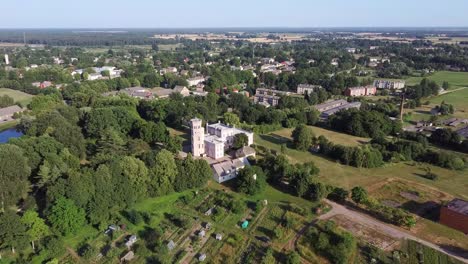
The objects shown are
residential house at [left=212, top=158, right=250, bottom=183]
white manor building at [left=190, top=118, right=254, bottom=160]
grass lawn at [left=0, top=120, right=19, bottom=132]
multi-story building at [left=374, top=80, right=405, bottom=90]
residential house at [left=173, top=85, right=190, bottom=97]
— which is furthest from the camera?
multi-story building at [left=374, top=80, right=405, bottom=90]

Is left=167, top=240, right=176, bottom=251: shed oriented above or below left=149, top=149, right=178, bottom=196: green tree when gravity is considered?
below

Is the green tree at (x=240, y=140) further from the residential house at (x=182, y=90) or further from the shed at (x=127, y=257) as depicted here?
the residential house at (x=182, y=90)

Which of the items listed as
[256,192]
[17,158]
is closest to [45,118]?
[17,158]

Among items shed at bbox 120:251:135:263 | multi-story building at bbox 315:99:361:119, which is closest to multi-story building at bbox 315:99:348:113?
multi-story building at bbox 315:99:361:119

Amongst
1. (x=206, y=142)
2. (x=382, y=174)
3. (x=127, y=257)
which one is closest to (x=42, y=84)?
(x=206, y=142)

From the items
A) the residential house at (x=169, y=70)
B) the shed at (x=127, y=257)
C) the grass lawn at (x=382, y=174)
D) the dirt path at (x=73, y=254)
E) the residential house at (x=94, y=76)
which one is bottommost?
the dirt path at (x=73, y=254)

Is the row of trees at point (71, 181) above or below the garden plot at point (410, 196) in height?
above

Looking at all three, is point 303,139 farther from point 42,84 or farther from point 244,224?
point 42,84

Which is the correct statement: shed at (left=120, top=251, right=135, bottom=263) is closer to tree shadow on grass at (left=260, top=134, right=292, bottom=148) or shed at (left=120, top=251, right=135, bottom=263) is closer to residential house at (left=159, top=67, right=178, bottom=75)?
tree shadow on grass at (left=260, top=134, right=292, bottom=148)

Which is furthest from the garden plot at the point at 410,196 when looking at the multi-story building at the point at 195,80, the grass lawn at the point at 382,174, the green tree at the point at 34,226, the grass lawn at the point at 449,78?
the grass lawn at the point at 449,78
